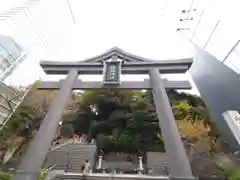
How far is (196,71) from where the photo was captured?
50.9 ft

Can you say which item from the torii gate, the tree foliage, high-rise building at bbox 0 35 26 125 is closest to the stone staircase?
the tree foliage

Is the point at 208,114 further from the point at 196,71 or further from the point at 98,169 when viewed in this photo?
the point at 98,169

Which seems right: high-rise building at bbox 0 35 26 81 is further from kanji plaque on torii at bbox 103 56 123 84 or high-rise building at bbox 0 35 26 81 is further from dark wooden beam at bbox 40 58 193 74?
kanji plaque on torii at bbox 103 56 123 84

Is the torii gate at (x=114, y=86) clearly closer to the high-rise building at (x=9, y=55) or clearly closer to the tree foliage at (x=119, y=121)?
the tree foliage at (x=119, y=121)

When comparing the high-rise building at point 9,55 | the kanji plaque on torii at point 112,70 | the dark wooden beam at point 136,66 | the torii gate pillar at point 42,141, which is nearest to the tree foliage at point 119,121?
the dark wooden beam at point 136,66

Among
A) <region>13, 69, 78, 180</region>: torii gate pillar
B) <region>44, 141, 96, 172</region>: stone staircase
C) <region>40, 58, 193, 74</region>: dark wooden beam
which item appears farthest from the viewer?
<region>44, 141, 96, 172</region>: stone staircase

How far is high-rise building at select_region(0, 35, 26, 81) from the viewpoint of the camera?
13.5 meters

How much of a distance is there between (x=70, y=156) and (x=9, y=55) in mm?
7220

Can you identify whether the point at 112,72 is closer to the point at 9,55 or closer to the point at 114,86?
the point at 114,86

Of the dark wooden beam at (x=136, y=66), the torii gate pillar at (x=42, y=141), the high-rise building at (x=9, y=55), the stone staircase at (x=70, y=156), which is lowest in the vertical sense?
the torii gate pillar at (x=42, y=141)

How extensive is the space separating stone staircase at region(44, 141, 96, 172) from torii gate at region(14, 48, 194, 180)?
4.85m

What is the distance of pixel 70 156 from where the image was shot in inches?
445

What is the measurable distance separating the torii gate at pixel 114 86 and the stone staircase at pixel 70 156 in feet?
15.9

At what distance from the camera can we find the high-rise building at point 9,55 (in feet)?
44.3
